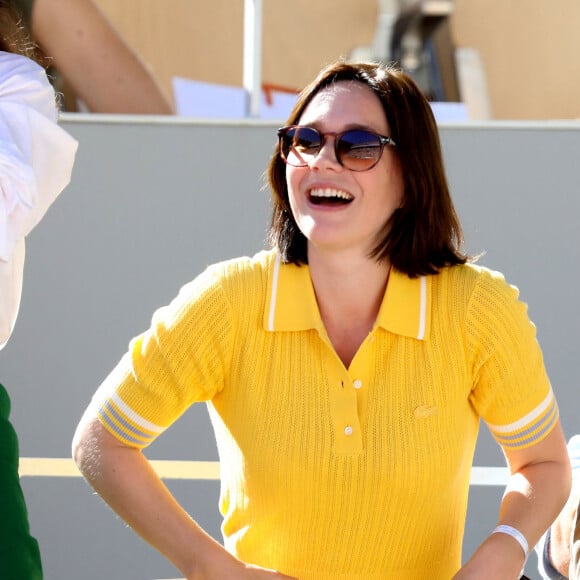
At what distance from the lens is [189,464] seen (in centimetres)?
383

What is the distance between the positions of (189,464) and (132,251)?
0.75m

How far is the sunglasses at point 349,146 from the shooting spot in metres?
2.20

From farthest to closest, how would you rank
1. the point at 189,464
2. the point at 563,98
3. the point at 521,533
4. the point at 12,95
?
the point at 563,98
the point at 189,464
the point at 12,95
the point at 521,533

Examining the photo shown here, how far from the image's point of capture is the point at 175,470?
3.84m

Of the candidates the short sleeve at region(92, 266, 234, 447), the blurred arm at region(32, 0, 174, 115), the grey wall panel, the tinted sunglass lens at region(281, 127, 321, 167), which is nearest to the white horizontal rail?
the grey wall panel

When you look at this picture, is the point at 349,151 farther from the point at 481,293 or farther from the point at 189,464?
the point at 189,464

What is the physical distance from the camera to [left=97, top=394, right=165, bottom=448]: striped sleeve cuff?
7.16ft

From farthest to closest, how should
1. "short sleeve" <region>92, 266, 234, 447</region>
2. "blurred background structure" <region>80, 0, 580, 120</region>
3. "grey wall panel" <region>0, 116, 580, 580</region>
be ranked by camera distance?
"blurred background structure" <region>80, 0, 580, 120</region>
"grey wall panel" <region>0, 116, 580, 580</region>
"short sleeve" <region>92, 266, 234, 447</region>

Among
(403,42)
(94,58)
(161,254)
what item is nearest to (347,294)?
(161,254)

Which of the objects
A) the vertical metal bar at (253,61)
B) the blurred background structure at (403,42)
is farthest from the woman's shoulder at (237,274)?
the blurred background structure at (403,42)

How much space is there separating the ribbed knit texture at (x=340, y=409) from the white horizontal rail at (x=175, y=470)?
5.20 ft

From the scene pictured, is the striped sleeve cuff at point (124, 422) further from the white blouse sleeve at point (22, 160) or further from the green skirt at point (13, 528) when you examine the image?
the white blouse sleeve at point (22, 160)

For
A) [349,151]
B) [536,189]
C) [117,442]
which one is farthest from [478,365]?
[536,189]

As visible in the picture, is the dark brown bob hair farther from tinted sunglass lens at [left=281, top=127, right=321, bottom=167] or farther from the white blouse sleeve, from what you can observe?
the white blouse sleeve
